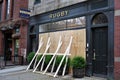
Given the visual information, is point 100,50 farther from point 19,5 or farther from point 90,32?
point 19,5

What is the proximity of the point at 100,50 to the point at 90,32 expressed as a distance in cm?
112

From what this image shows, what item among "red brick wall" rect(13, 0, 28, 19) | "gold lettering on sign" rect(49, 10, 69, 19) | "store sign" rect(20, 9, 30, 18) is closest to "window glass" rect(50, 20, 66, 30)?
"gold lettering on sign" rect(49, 10, 69, 19)

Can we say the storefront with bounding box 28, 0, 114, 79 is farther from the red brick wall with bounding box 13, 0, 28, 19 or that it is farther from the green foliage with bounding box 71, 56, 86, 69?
the red brick wall with bounding box 13, 0, 28, 19

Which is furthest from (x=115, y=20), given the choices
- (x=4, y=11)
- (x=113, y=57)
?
(x=4, y=11)

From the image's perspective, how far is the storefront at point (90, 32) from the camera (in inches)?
363

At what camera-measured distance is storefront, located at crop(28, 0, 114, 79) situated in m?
9.23

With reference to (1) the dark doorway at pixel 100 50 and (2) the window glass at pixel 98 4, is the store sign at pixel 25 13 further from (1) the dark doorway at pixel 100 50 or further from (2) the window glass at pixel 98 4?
(1) the dark doorway at pixel 100 50

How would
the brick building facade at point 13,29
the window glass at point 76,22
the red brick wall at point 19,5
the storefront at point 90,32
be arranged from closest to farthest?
the storefront at point 90,32 < the window glass at point 76,22 < the brick building facade at point 13,29 < the red brick wall at point 19,5

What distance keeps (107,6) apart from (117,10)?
0.68 meters

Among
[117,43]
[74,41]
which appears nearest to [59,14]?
[74,41]

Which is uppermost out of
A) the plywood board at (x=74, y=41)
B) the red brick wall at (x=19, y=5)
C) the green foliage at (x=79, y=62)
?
the red brick wall at (x=19, y=5)

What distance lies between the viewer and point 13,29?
17.4 meters

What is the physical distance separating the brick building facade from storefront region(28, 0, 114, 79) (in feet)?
13.2

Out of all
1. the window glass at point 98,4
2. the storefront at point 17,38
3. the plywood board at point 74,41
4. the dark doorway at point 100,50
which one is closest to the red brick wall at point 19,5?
the storefront at point 17,38
